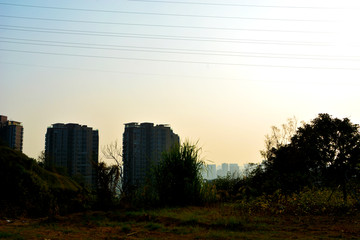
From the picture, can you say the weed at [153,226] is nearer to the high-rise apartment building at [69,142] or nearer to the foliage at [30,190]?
Result: the foliage at [30,190]

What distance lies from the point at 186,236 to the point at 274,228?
1874mm

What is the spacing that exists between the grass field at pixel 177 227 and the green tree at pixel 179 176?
7.69ft

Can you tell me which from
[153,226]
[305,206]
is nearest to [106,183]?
[153,226]

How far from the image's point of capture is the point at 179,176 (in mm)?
10570

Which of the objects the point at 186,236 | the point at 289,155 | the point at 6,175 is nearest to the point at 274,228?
the point at 186,236

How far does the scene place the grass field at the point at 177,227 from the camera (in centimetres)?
557

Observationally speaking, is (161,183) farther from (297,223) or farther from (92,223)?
(297,223)

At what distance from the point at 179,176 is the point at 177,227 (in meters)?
4.05

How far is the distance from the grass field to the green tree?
7.69 feet

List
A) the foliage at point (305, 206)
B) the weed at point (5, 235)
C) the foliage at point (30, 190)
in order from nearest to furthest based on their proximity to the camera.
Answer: the weed at point (5, 235), the foliage at point (30, 190), the foliage at point (305, 206)

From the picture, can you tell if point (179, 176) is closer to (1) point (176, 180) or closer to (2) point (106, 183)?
(1) point (176, 180)

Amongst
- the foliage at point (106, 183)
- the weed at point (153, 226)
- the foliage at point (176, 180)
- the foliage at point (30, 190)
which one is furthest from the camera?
the foliage at point (176, 180)

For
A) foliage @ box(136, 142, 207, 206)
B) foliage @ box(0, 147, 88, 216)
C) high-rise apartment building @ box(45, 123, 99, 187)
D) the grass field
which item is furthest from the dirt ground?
high-rise apartment building @ box(45, 123, 99, 187)

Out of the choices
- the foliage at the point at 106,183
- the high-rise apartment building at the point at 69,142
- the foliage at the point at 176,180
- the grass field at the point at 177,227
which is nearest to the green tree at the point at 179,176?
the foliage at the point at 176,180
